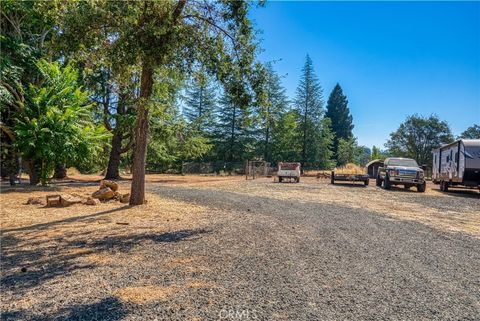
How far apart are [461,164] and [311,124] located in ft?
115

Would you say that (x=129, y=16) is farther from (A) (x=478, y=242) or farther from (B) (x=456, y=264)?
(A) (x=478, y=242)

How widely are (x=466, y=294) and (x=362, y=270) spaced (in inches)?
43.8

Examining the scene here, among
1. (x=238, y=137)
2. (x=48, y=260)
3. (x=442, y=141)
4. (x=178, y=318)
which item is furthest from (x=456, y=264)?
(x=442, y=141)

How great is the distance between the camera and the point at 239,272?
4.09 metres

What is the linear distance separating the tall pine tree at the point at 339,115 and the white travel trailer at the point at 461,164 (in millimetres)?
43979

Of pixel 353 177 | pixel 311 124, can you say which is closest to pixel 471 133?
pixel 311 124

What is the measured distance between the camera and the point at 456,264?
4648 millimetres

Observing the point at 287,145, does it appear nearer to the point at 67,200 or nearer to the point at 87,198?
the point at 87,198

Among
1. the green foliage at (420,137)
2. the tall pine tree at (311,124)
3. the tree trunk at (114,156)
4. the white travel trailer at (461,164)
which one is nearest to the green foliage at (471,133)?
the green foliage at (420,137)

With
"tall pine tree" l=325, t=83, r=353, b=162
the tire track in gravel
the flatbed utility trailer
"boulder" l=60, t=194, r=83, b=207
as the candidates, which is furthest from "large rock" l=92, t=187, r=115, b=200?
"tall pine tree" l=325, t=83, r=353, b=162

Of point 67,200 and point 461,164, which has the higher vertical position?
point 461,164

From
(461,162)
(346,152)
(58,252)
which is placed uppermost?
(346,152)

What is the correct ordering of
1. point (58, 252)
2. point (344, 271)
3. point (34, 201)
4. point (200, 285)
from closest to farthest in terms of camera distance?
point (200, 285), point (344, 271), point (58, 252), point (34, 201)

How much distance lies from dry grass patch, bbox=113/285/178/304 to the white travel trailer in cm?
1699
